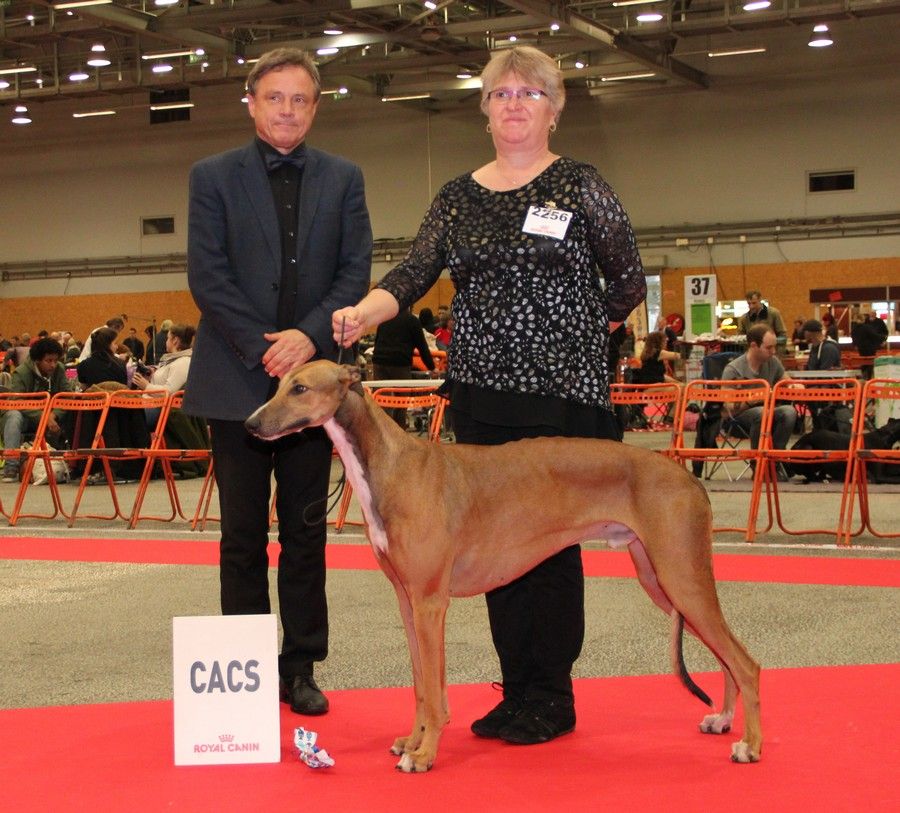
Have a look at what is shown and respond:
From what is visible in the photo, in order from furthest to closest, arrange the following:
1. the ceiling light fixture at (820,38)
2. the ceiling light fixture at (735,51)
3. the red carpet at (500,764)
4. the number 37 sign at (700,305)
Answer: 1. the ceiling light fixture at (735,51)
2. the ceiling light fixture at (820,38)
3. the number 37 sign at (700,305)
4. the red carpet at (500,764)

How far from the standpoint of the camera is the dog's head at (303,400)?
2783mm

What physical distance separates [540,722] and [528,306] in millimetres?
1111

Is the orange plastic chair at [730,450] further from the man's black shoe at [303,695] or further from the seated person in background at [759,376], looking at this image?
the man's black shoe at [303,695]

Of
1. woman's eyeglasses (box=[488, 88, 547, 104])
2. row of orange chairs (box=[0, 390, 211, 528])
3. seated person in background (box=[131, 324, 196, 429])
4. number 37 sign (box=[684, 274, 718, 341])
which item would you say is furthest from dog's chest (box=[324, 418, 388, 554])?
number 37 sign (box=[684, 274, 718, 341])

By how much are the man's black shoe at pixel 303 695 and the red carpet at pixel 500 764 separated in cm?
4

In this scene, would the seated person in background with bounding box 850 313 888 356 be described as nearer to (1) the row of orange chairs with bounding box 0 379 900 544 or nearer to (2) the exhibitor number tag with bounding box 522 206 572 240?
(1) the row of orange chairs with bounding box 0 379 900 544

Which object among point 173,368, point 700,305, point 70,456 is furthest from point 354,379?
point 700,305

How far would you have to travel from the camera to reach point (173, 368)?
32.4 ft

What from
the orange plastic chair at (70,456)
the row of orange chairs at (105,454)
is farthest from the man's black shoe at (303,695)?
the orange plastic chair at (70,456)

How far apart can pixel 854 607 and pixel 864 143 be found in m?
17.2

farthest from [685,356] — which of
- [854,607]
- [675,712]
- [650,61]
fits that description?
[675,712]

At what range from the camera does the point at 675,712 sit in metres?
3.47

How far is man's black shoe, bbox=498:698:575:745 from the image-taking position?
10.5ft

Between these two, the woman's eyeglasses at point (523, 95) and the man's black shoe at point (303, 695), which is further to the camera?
the man's black shoe at point (303, 695)
